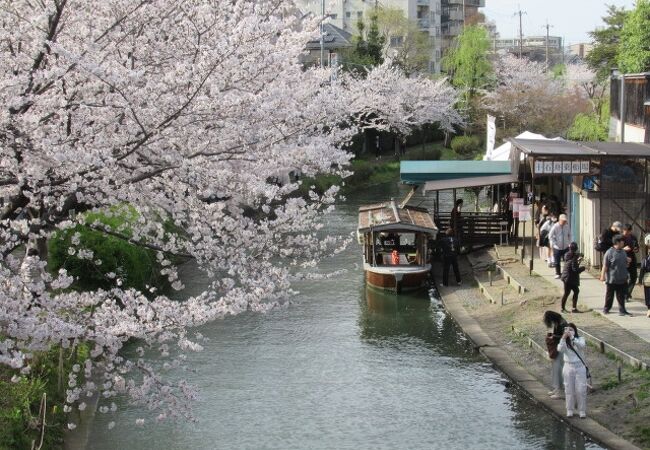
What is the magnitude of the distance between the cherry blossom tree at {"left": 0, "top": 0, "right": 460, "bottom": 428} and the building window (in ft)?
178

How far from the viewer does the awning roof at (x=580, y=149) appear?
1799cm

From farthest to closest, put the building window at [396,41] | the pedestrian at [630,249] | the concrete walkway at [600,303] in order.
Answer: the building window at [396,41]
the pedestrian at [630,249]
the concrete walkway at [600,303]

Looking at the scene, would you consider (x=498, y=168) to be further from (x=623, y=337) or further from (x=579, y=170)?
(x=623, y=337)

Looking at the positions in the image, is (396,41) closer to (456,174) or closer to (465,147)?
(465,147)

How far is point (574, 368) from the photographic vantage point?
455 inches

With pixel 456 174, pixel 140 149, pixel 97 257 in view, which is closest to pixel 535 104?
pixel 456 174

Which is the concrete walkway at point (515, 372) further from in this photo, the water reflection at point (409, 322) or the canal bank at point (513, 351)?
the water reflection at point (409, 322)

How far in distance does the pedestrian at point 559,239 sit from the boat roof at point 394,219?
336 centimetres

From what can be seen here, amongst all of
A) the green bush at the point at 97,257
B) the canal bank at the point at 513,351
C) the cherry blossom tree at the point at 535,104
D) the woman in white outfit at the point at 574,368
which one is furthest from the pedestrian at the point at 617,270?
the cherry blossom tree at the point at 535,104

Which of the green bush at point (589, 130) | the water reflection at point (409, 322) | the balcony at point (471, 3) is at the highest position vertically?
the balcony at point (471, 3)

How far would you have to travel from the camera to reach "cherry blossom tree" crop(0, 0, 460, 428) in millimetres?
7504

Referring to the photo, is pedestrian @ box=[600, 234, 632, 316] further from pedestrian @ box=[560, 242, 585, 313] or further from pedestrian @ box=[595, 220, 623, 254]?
pedestrian @ box=[595, 220, 623, 254]

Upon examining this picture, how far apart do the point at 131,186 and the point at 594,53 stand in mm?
40444

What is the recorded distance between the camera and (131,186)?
27.3 feet
